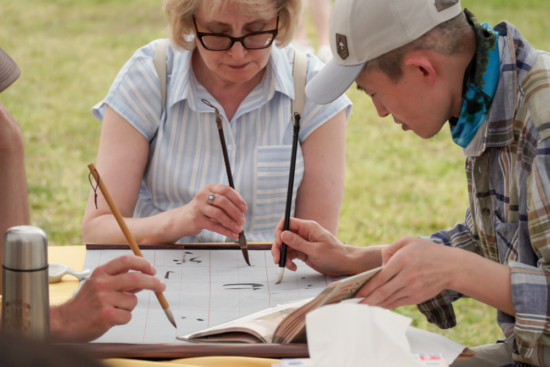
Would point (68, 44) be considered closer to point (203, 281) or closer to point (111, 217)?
point (111, 217)

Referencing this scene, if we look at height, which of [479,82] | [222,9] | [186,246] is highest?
[222,9]

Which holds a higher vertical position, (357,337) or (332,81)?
(332,81)

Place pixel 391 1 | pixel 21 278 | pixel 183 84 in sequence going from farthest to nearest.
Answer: pixel 183 84
pixel 391 1
pixel 21 278

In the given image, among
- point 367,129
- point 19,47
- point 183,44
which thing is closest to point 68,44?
point 19,47

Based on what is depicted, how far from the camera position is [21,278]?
849 millimetres

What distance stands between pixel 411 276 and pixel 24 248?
668mm

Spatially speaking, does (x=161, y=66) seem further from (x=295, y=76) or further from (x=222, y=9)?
(x=295, y=76)

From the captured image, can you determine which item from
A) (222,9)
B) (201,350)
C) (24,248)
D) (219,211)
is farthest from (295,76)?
(24,248)

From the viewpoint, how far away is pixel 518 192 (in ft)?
4.00

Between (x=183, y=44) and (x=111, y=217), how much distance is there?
1.93 feet

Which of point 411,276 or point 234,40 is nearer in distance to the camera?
point 411,276

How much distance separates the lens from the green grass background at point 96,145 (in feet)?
11.8

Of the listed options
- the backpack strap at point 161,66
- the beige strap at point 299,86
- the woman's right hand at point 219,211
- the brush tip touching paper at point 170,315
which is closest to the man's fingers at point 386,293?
the brush tip touching paper at point 170,315

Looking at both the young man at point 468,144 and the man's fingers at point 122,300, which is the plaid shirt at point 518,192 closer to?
the young man at point 468,144
